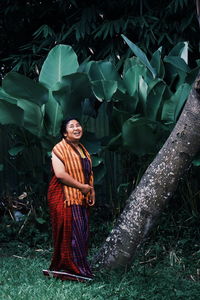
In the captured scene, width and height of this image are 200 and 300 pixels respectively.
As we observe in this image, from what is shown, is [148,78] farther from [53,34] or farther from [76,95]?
A: [53,34]

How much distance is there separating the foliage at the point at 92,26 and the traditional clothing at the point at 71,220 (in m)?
3.03

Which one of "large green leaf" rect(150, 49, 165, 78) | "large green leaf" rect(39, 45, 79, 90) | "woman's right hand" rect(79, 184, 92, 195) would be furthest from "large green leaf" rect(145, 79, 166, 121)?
"woman's right hand" rect(79, 184, 92, 195)

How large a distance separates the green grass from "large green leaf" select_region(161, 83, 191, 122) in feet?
4.61

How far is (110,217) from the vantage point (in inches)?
323

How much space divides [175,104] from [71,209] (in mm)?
2107

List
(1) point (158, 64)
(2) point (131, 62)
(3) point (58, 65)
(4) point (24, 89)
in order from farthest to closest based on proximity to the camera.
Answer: (2) point (131, 62)
(1) point (158, 64)
(3) point (58, 65)
(4) point (24, 89)

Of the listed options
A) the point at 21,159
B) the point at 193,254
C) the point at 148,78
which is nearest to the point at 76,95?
the point at 148,78

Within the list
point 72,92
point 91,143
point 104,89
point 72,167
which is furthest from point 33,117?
point 72,167

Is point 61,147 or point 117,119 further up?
point 61,147

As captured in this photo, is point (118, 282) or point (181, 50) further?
point (181, 50)

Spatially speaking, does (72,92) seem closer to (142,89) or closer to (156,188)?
(142,89)

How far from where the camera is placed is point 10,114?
7.16 meters

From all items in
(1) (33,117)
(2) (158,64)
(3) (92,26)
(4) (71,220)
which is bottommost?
(4) (71,220)

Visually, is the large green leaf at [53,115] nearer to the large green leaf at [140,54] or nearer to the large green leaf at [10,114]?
the large green leaf at [10,114]
